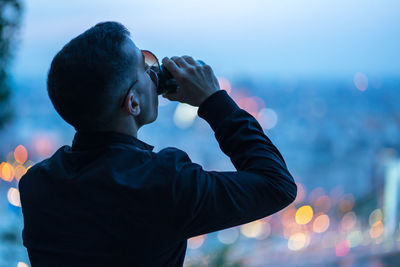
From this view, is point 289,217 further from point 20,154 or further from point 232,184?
point 232,184

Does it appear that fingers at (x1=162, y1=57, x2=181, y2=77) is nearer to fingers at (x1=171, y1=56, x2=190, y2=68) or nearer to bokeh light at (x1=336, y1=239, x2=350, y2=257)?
fingers at (x1=171, y1=56, x2=190, y2=68)

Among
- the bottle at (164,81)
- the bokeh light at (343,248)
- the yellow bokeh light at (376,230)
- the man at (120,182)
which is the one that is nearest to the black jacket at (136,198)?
the man at (120,182)

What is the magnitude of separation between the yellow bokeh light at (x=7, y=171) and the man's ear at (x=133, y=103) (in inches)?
82.3

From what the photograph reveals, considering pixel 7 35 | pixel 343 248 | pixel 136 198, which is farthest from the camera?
pixel 343 248

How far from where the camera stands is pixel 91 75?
0.55 meters

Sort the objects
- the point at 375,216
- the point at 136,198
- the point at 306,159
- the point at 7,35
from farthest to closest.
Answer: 1. the point at 306,159
2. the point at 375,216
3. the point at 7,35
4. the point at 136,198

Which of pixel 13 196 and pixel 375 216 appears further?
pixel 375 216

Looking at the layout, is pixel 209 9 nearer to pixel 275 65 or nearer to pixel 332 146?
pixel 275 65

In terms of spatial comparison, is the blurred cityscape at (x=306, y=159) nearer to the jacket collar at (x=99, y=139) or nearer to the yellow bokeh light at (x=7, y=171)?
the yellow bokeh light at (x=7, y=171)

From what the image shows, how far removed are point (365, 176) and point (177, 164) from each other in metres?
3.44

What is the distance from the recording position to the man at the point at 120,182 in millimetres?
548

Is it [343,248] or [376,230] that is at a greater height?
[376,230]

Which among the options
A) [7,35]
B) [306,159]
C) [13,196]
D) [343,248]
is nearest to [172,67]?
[7,35]

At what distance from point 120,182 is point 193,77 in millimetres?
221
